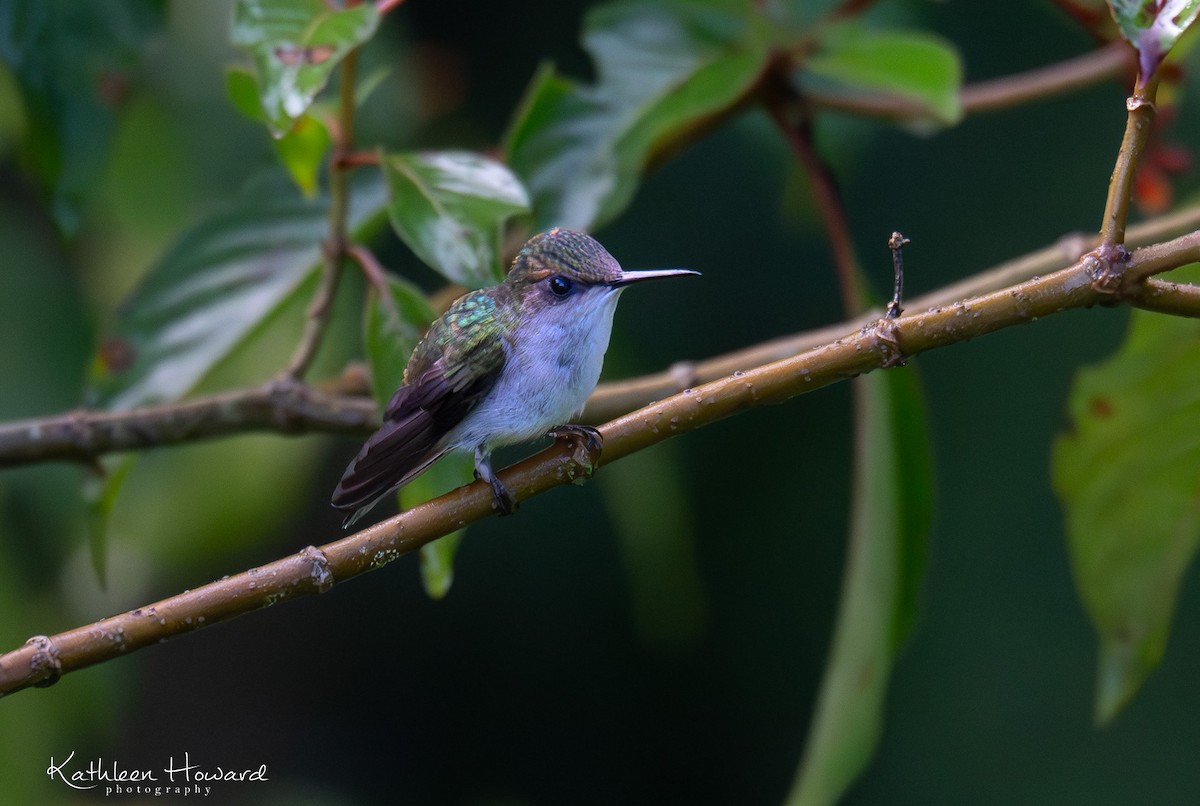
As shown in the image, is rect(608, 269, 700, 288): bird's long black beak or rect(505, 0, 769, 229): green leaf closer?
rect(608, 269, 700, 288): bird's long black beak

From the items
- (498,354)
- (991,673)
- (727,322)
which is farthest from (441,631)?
(498,354)

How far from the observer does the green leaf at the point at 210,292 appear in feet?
6.35

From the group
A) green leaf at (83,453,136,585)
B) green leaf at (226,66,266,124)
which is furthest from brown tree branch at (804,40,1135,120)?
green leaf at (83,453,136,585)

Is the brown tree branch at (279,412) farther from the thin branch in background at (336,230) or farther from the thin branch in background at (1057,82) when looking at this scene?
the thin branch in background at (1057,82)

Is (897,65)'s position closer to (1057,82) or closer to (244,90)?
(1057,82)

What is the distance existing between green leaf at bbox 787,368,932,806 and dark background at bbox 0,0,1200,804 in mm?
848

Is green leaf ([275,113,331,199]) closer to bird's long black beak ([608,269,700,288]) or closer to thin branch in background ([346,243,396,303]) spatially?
thin branch in background ([346,243,396,303])

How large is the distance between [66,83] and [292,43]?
523 millimetres

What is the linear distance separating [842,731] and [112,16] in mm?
1572

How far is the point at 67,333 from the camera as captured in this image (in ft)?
8.31

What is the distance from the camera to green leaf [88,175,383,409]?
193cm

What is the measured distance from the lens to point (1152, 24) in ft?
3.75

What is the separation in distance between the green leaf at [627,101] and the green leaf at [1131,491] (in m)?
0.76

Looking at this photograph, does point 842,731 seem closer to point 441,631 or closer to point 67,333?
point 441,631
